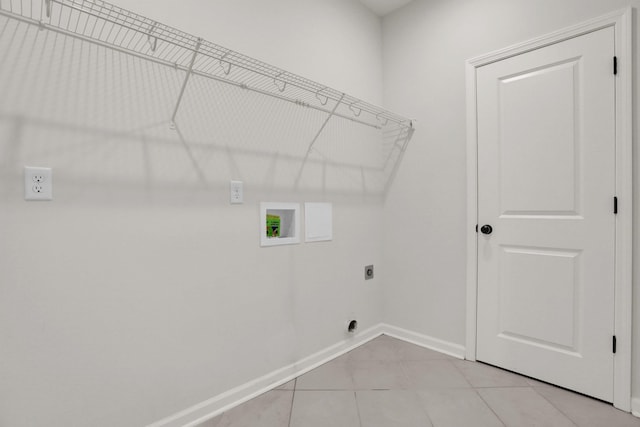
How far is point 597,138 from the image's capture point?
1.60m

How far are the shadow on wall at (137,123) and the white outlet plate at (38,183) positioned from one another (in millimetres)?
28

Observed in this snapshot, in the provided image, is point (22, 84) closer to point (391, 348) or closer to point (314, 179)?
point (314, 179)

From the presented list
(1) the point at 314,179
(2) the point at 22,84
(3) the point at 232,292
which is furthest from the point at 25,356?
(1) the point at 314,179

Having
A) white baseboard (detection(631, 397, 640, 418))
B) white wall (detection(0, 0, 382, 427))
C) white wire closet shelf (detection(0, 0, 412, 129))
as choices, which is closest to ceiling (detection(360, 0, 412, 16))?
white wall (detection(0, 0, 382, 427))

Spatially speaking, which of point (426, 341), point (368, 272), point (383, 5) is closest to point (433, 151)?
point (368, 272)

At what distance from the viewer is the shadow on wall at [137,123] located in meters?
1.06

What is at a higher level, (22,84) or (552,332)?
(22,84)

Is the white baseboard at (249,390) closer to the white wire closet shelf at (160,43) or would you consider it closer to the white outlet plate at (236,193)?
the white outlet plate at (236,193)

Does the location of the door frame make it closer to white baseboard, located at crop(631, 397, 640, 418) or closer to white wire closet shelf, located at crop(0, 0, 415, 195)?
white baseboard, located at crop(631, 397, 640, 418)

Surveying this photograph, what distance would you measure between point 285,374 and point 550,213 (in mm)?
1739

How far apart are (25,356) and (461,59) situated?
2645mm

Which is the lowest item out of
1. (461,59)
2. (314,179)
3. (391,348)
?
(391,348)

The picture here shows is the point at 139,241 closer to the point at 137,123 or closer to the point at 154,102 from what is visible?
the point at 137,123

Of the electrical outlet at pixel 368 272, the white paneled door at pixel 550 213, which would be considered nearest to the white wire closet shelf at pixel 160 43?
the white paneled door at pixel 550 213
